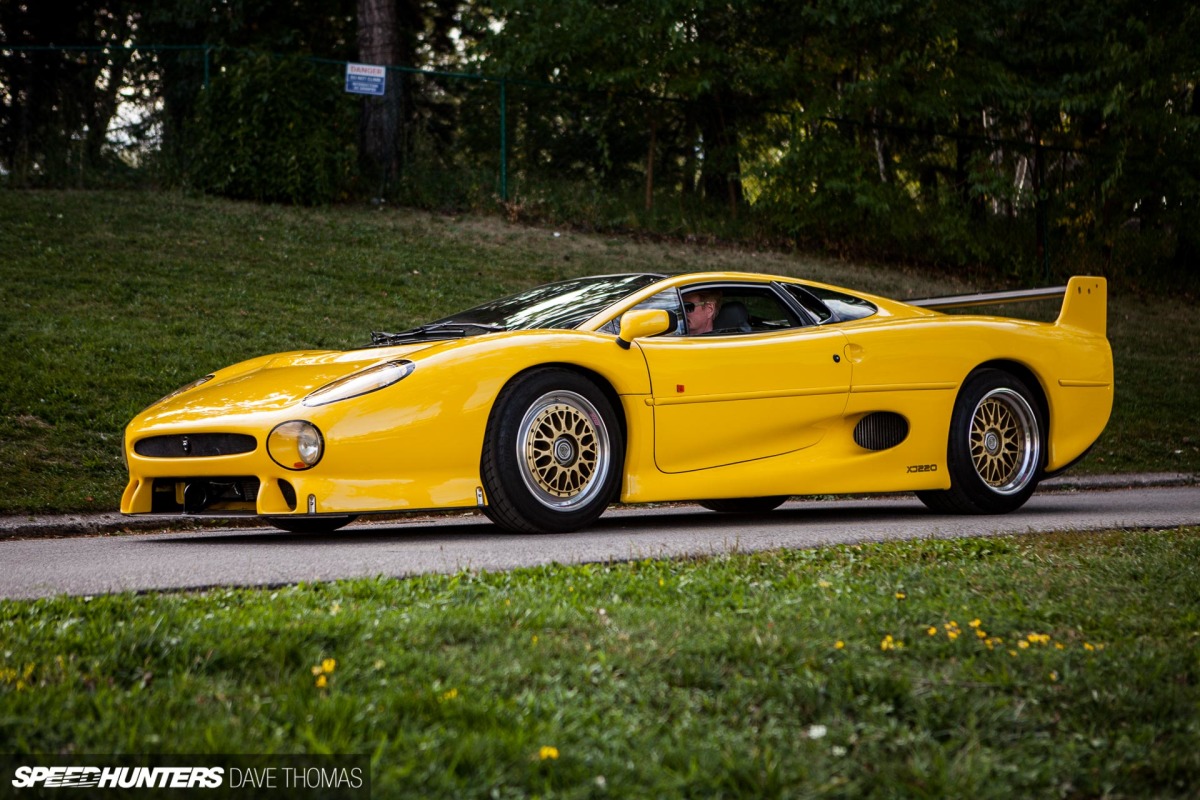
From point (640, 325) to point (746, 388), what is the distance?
2.30 feet

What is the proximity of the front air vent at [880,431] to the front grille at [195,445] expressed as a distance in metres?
3.33

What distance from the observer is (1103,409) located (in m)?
7.89

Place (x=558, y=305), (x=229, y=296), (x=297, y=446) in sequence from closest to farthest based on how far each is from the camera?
1. (x=297, y=446)
2. (x=558, y=305)
3. (x=229, y=296)

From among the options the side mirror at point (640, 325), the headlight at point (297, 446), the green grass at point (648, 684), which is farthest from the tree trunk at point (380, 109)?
the green grass at point (648, 684)

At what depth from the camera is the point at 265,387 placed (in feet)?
19.6

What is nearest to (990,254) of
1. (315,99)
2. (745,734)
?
(315,99)

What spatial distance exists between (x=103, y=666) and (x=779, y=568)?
8.03ft

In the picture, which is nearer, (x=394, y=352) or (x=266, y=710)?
(x=266, y=710)

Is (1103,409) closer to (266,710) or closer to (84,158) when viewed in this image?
(266,710)

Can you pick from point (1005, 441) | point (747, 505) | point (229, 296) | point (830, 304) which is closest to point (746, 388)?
point (830, 304)

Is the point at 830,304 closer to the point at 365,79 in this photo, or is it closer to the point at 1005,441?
the point at 1005,441

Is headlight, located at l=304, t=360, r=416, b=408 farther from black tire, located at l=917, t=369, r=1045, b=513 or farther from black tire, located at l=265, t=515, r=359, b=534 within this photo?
black tire, located at l=917, t=369, r=1045, b=513

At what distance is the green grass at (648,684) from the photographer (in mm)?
2529

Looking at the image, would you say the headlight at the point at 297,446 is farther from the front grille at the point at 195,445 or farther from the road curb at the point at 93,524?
the road curb at the point at 93,524
